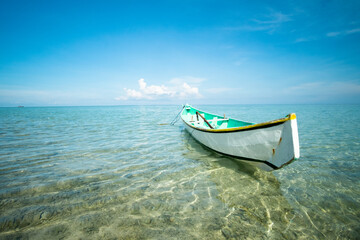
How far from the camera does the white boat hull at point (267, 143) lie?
4.08 meters

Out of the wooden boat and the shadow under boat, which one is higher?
the wooden boat

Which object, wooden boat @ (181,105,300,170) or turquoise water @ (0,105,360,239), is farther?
wooden boat @ (181,105,300,170)

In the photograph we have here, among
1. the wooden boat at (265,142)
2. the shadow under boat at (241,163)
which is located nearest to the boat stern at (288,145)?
the wooden boat at (265,142)

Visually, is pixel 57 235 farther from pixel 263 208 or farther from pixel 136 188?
pixel 263 208

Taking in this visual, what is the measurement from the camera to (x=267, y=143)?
4832 mm

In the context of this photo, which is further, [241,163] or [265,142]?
[241,163]

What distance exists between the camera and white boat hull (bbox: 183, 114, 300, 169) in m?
4.08

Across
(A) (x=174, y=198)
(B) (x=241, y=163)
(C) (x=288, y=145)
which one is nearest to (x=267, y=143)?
(C) (x=288, y=145)

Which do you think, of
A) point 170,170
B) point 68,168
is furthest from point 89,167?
point 170,170

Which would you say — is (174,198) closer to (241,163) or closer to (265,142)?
(265,142)

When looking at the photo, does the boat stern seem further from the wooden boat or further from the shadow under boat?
the shadow under boat

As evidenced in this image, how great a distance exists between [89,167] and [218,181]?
5.53 meters

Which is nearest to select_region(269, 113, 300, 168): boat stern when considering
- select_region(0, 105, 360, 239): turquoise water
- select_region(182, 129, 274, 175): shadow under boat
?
select_region(182, 129, 274, 175): shadow under boat

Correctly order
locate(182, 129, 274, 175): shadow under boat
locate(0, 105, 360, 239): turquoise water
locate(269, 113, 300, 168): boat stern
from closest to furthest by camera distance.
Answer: locate(0, 105, 360, 239): turquoise water
locate(269, 113, 300, 168): boat stern
locate(182, 129, 274, 175): shadow under boat
